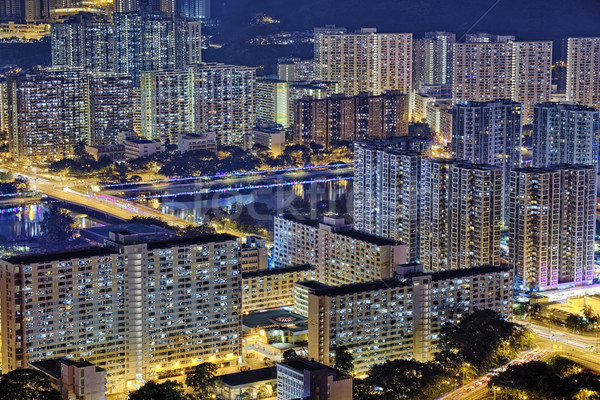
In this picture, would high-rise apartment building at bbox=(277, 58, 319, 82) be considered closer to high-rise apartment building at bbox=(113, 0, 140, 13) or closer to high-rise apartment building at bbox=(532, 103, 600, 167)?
high-rise apartment building at bbox=(113, 0, 140, 13)

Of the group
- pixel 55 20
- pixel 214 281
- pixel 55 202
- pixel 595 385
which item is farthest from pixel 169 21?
pixel 595 385

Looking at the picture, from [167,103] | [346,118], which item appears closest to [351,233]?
[346,118]

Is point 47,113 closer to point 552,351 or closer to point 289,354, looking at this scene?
point 289,354

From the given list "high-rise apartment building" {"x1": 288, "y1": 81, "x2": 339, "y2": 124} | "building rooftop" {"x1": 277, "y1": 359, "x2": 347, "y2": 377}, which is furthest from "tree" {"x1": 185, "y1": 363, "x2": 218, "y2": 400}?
"high-rise apartment building" {"x1": 288, "y1": 81, "x2": 339, "y2": 124}

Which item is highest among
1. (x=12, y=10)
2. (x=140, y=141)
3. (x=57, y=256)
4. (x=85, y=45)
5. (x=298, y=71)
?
(x=12, y=10)

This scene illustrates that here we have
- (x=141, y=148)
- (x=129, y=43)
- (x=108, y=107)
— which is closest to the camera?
(x=141, y=148)
